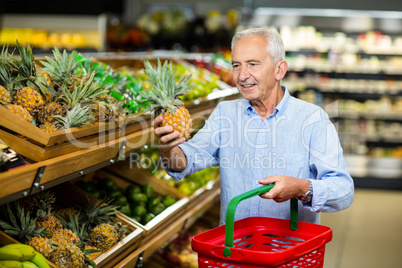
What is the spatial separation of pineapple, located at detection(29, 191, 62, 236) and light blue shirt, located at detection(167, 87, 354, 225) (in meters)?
0.64

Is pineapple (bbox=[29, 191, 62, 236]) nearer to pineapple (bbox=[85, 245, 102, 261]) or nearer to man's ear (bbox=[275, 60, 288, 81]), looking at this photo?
pineapple (bbox=[85, 245, 102, 261])

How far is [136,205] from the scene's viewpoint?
10.8ft

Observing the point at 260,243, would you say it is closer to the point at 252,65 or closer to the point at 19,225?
the point at 252,65

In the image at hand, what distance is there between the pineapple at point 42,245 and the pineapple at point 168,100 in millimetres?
739

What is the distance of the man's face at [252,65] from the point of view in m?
2.21

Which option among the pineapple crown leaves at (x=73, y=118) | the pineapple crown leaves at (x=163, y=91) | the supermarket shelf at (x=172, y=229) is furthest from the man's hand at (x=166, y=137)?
the supermarket shelf at (x=172, y=229)

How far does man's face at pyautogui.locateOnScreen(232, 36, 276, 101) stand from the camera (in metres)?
2.21

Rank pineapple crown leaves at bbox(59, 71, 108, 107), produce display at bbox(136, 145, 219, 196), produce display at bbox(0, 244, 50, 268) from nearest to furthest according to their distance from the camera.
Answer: produce display at bbox(0, 244, 50, 268), pineapple crown leaves at bbox(59, 71, 108, 107), produce display at bbox(136, 145, 219, 196)

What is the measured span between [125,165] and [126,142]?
941 mm

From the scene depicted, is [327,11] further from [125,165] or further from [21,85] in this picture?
[21,85]

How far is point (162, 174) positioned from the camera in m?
4.20

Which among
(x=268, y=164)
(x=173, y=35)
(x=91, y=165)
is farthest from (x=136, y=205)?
(x=173, y=35)

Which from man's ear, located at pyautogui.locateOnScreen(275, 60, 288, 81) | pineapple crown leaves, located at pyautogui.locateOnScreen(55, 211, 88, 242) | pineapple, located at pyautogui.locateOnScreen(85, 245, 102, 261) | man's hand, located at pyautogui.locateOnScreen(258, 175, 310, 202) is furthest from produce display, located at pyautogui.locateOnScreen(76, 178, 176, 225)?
man's hand, located at pyautogui.locateOnScreen(258, 175, 310, 202)

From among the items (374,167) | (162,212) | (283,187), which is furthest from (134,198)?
(374,167)
